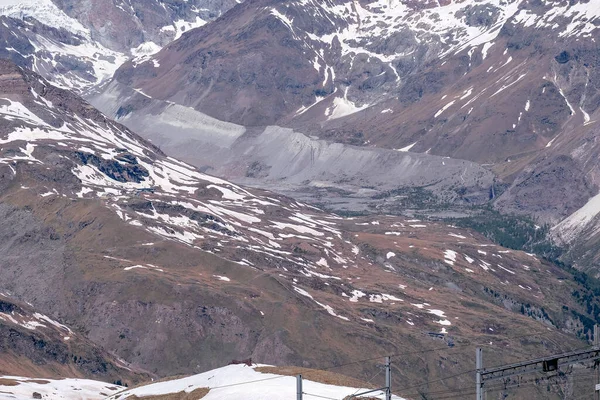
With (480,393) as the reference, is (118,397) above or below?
above

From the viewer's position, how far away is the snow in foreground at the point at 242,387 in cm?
15862

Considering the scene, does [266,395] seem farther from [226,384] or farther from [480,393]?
[480,393]

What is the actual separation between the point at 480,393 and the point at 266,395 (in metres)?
47.7

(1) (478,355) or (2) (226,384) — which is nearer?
(1) (478,355)

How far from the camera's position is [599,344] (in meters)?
113

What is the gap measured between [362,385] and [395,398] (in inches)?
414

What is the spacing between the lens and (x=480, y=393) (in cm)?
11288

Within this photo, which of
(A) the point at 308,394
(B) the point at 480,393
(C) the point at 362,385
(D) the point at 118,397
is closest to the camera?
(B) the point at 480,393

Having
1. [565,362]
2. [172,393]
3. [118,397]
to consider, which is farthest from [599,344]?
[118,397]

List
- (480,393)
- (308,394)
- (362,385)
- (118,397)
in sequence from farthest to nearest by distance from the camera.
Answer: (118,397), (362,385), (308,394), (480,393)

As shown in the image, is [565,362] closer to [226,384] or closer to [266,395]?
[266,395]

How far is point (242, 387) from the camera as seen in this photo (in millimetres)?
165125

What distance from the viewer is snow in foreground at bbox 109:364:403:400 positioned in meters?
159

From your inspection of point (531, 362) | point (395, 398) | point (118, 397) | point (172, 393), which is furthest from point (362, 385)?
point (531, 362)
